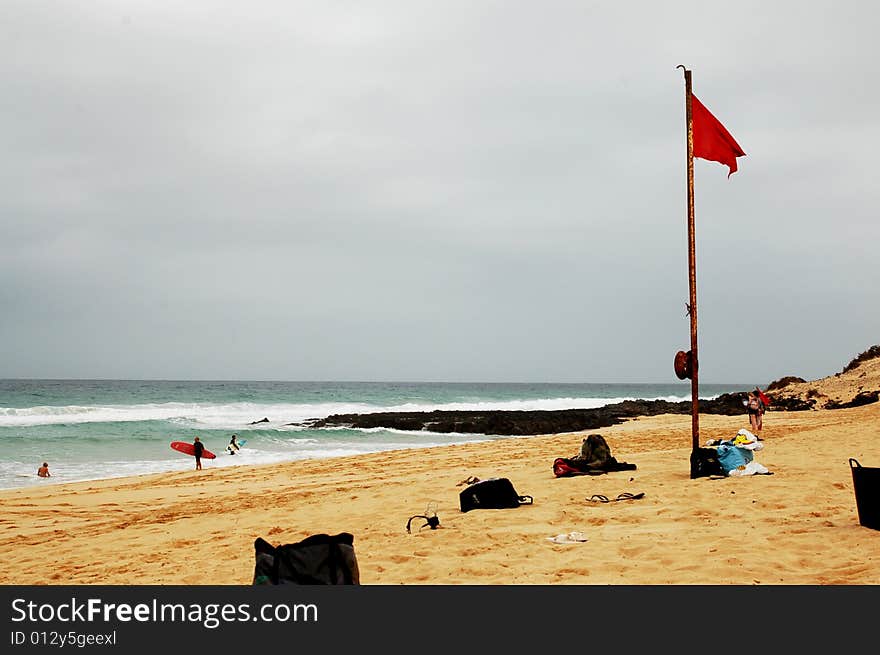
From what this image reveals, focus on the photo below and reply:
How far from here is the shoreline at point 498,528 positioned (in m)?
5.75

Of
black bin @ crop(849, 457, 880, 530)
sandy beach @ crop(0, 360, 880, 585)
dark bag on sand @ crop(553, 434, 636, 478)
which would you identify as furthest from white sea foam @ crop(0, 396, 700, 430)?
black bin @ crop(849, 457, 880, 530)

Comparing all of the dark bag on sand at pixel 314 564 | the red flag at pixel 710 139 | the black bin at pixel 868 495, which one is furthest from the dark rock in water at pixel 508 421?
the dark bag on sand at pixel 314 564

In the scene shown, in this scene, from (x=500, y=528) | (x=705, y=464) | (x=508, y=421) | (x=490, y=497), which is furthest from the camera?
(x=508, y=421)

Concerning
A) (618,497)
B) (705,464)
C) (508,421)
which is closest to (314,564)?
(618,497)

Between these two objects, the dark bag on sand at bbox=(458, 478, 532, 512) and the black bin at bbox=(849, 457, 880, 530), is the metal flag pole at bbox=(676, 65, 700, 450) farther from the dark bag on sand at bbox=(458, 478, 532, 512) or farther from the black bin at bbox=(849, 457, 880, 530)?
the black bin at bbox=(849, 457, 880, 530)

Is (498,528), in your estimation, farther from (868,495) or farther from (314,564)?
(868,495)

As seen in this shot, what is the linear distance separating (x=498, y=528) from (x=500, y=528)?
0.08ft

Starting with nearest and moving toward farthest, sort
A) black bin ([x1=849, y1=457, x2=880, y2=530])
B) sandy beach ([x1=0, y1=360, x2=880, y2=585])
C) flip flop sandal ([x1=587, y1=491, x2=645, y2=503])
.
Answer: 1. sandy beach ([x1=0, y1=360, x2=880, y2=585])
2. black bin ([x1=849, y1=457, x2=880, y2=530])
3. flip flop sandal ([x1=587, y1=491, x2=645, y2=503])

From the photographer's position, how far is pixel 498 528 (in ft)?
24.9

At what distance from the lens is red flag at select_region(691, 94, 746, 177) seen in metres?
10.6

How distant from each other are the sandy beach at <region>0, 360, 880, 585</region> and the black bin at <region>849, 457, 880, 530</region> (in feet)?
0.65

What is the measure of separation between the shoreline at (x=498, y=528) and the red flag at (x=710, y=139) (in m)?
5.08
